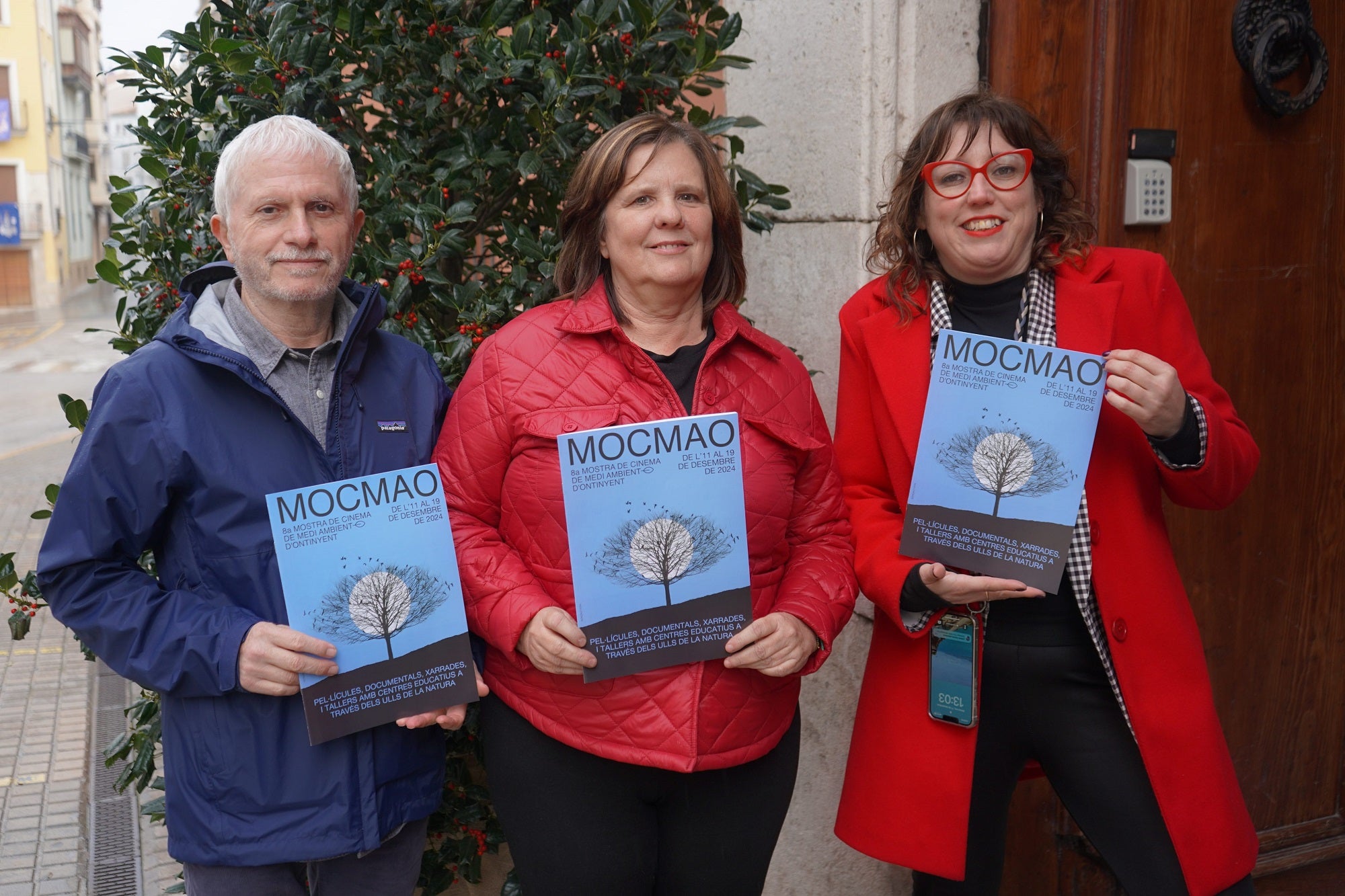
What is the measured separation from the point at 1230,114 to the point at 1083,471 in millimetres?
1671

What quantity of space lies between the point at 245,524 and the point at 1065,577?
154 cm

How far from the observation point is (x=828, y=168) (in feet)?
10.8

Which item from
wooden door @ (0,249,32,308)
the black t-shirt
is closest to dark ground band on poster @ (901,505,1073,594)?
the black t-shirt

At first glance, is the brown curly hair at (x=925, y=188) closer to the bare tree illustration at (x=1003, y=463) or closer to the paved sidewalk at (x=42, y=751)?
the bare tree illustration at (x=1003, y=463)

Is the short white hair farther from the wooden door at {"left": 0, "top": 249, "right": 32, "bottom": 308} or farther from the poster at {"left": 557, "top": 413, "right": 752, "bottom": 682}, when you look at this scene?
the wooden door at {"left": 0, "top": 249, "right": 32, "bottom": 308}

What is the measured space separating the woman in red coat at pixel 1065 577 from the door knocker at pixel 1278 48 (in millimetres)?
1256

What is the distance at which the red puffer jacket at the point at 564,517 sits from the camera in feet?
6.66

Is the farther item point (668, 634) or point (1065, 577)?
point (1065, 577)

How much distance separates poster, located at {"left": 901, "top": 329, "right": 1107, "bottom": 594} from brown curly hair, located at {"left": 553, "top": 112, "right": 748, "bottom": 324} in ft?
1.59

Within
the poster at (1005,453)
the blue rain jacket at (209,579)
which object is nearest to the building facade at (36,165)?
the blue rain jacket at (209,579)

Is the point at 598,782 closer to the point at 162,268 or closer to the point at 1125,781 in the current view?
the point at 1125,781

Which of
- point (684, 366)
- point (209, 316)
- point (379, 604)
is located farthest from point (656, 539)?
point (209, 316)

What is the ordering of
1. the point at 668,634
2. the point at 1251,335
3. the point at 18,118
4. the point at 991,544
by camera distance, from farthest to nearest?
the point at 18,118 < the point at 1251,335 < the point at 991,544 < the point at 668,634

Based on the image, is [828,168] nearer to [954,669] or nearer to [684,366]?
[684,366]
